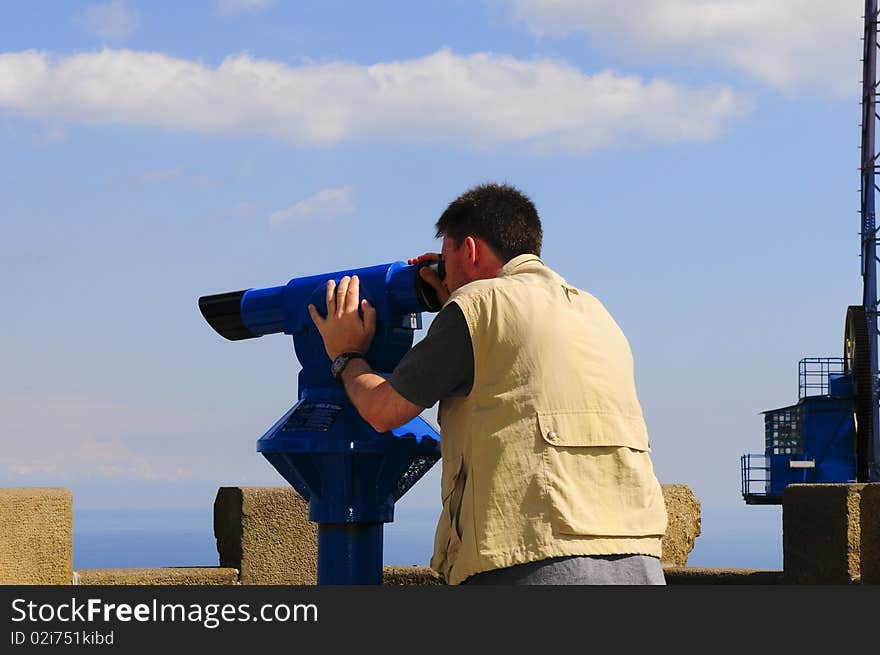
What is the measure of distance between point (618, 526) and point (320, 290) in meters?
1.11

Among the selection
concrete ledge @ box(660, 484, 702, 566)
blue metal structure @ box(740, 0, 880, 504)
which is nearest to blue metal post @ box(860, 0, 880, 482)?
blue metal structure @ box(740, 0, 880, 504)

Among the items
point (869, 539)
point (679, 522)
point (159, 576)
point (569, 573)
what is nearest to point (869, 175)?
point (679, 522)

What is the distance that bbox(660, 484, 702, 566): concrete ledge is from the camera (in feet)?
20.7

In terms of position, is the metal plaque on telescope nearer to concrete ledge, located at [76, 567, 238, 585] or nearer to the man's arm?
the man's arm

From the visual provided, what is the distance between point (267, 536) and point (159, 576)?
20.0 inches

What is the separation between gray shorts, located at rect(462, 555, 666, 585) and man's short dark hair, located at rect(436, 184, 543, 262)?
0.73 m

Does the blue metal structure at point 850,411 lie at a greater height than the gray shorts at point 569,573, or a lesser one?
greater

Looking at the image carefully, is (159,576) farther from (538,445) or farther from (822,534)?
(538,445)

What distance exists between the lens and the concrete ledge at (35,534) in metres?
4.73

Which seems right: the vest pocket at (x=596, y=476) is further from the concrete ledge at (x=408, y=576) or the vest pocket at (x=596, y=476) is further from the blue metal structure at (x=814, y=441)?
the blue metal structure at (x=814, y=441)

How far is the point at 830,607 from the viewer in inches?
110

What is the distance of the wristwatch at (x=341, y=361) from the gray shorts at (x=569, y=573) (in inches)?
26.5

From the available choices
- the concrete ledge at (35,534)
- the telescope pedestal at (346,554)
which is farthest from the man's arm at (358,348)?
the concrete ledge at (35,534)

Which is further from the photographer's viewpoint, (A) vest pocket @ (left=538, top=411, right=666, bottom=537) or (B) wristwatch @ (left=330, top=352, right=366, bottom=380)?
(B) wristwatch @ (left=330, top=352, right=366, bottom=380)
